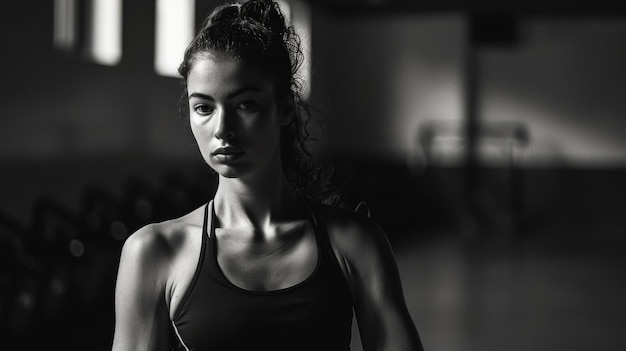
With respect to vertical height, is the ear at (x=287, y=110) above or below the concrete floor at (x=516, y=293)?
above

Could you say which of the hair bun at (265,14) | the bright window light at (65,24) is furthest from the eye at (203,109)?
the bright window light at (65,24)

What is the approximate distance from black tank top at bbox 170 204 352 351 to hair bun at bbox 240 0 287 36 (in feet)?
0.87

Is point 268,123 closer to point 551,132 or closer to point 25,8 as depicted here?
point 25,8

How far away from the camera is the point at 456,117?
9.05 m

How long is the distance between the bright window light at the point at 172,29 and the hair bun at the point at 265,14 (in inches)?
→ 185

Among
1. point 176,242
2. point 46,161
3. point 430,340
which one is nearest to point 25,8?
point 46,161

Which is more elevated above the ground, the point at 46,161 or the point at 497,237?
→ the point at 46,161

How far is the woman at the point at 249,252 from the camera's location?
80cm

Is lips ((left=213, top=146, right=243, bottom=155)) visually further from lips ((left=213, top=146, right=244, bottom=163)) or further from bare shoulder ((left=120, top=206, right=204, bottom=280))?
bare shoulder ((left=120, top=206, right=204, bottom=280))

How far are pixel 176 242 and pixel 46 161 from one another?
3.19 m

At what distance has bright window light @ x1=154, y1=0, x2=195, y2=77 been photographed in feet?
18.1

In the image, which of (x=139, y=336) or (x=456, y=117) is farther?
(x=456, y=117)

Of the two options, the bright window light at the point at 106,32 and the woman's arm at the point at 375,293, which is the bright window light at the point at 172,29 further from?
the woman's arm at the point at 375,293

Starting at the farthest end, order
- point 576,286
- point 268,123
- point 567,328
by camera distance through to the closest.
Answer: point 576,286 → point 567,328 → point 268,123
